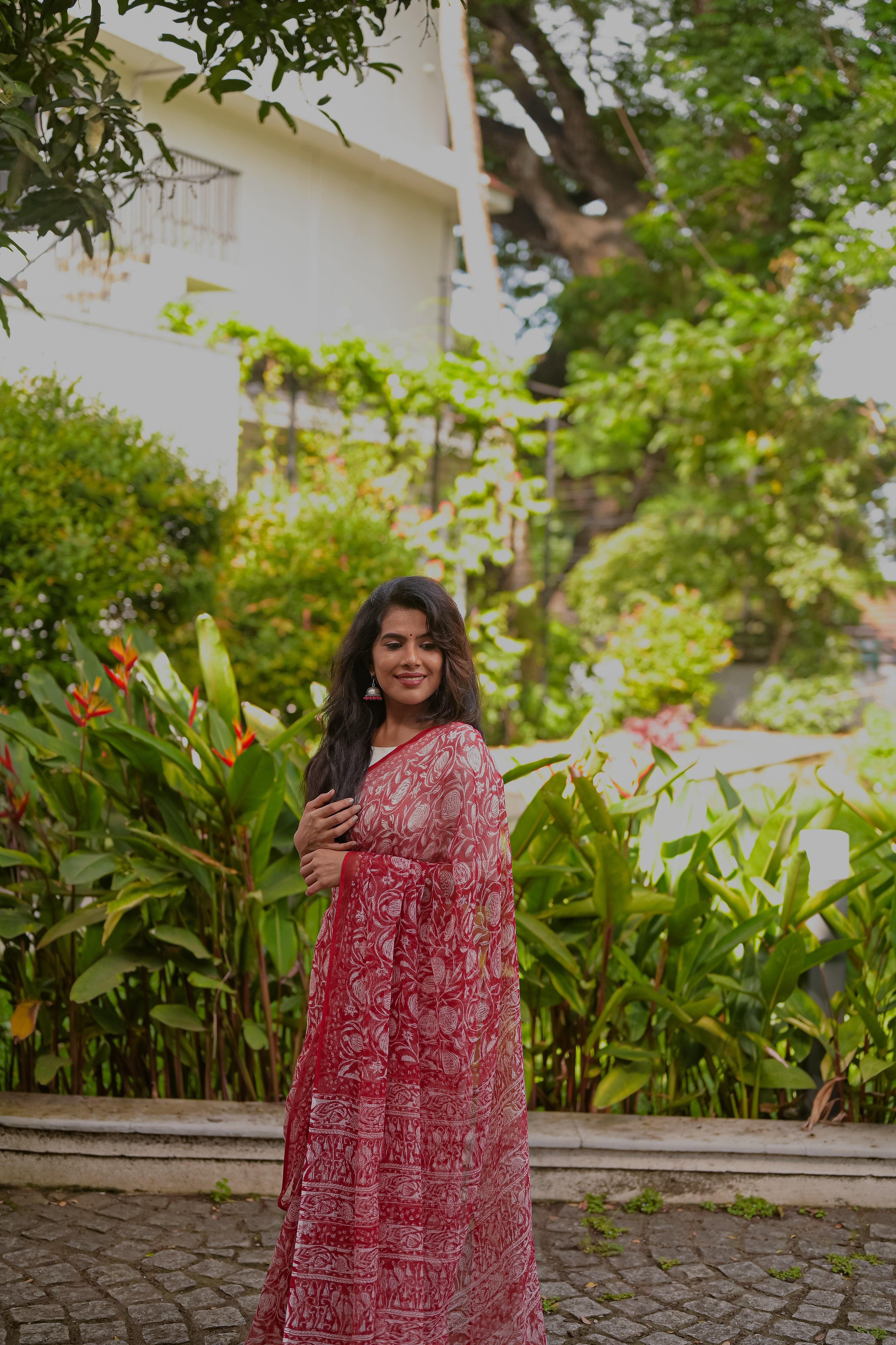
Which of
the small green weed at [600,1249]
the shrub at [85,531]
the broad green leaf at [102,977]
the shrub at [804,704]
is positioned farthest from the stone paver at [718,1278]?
the shrub at [804,704]

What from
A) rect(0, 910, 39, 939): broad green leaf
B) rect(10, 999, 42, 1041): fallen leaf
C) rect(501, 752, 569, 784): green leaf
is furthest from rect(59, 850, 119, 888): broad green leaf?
rect(501, 752, 569, 784): green leaf

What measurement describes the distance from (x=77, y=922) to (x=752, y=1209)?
1.86m

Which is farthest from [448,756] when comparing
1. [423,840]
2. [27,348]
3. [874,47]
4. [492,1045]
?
[874,47]

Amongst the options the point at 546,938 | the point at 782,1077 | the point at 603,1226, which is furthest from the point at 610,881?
the point at 603,1226

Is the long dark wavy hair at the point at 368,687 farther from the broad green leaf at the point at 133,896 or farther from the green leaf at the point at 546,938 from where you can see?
the green leaf at the point at 546,938

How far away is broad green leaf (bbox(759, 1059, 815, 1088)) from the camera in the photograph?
3158 mm

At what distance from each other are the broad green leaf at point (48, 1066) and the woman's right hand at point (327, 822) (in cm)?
150

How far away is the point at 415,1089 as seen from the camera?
202 centimetres

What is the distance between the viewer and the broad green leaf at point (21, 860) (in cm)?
313

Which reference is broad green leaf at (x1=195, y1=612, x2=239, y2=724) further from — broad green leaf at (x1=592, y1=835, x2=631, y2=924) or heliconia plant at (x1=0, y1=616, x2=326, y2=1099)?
broad green leaf at (x1=592, y1=835, x2=631, y2=924)

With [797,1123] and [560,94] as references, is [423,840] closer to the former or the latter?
[797,1123]

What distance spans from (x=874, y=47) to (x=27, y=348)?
8.25m

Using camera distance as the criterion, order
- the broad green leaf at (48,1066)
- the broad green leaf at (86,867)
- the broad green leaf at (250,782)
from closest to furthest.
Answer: the broad green leaf at (250,782)
the broad green leaf at (86,867)
the broad green leaf at (48,1066)

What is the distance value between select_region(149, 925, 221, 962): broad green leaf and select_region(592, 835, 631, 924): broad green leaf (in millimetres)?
1010
